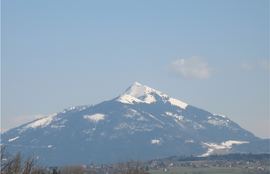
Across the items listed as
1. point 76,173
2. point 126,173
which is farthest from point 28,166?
point 76,173

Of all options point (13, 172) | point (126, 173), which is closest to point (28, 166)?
point (13, 172)

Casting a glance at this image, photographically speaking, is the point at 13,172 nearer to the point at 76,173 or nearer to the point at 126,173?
the point at 126,173

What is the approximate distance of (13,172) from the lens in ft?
186

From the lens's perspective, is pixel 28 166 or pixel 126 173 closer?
pixel 28 166

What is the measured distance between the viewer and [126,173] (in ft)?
194

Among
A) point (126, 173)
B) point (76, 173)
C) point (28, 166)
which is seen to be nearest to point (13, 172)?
point (28, 166)

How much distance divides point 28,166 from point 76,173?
43.3 m

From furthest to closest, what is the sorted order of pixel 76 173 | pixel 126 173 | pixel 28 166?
pixel 76 173 < pixel 126 173 < pixel 28 166

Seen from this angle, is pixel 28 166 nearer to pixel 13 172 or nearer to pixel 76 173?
pixel 13 172

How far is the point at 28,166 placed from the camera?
55.2m

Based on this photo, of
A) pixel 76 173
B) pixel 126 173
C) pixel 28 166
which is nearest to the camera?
pixel 28 166

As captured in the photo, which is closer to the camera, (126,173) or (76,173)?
(126,173)

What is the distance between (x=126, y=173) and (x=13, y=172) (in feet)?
54.7

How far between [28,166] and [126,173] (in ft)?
47.6
